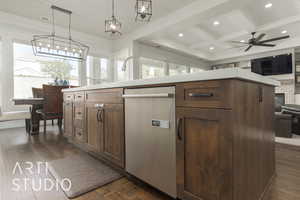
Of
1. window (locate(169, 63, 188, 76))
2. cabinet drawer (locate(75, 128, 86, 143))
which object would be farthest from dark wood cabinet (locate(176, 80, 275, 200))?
window (locate(169, 63, 188, 76))

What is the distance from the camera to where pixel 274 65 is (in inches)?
247

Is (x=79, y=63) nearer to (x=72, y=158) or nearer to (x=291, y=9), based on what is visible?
(x=72, y=158)

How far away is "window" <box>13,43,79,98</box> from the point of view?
3.96 metres

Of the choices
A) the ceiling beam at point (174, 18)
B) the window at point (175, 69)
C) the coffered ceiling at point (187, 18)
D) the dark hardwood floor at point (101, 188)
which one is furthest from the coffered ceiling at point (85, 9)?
the dark hardwood floor at point (101, 188)

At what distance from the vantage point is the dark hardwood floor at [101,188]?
118 centimetres

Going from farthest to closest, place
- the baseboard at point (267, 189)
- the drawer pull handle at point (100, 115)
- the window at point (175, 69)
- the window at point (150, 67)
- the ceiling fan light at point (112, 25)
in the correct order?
the window at point (175, 69)
the window at point (150, 67)
the ceiling fan light at point (112, 25)
the drawer pull handle at point (100, 115)
the baseboard at point (267, 189)

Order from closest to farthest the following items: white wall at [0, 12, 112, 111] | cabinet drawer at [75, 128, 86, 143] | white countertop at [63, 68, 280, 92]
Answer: white countertop at [63, 68, 280, 92] < cabinet drawer at [75, 128, 86, 143] < white wall at [0, 12, 112, 111]

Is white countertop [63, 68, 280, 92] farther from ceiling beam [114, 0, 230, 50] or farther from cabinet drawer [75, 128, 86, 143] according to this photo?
ceiling beam [114, 0, 230, 50]

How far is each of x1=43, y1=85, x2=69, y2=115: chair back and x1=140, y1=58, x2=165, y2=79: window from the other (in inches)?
130

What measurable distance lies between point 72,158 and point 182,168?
1.59 m

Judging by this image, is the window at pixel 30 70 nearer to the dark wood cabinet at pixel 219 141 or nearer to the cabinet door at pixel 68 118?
the cabinet door at pixel 68 118

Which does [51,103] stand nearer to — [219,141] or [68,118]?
[68,118]

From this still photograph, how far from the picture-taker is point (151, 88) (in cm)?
113

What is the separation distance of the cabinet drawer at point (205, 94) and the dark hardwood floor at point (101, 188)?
0.80 meters
